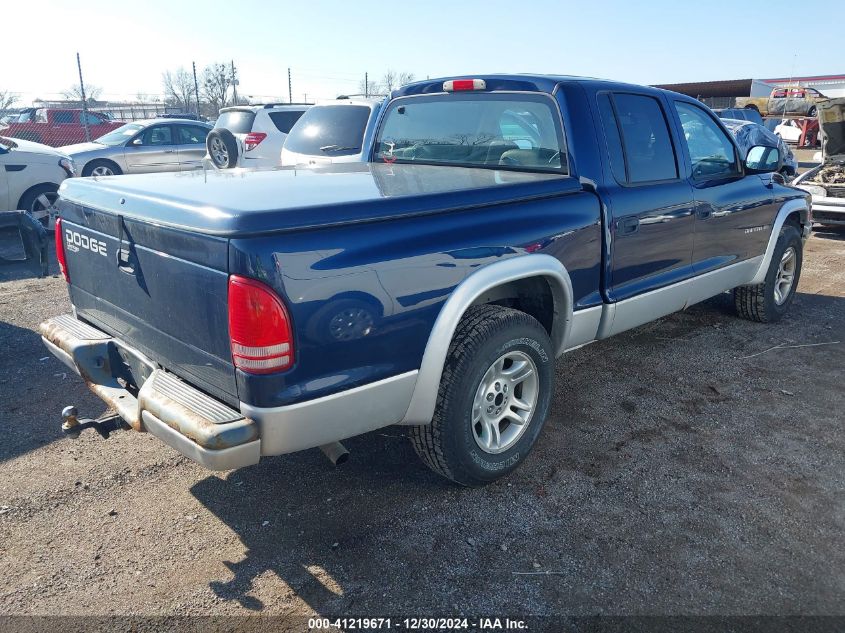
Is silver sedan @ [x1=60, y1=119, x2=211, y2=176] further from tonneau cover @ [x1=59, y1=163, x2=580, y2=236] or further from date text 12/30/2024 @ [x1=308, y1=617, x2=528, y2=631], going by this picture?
date text 12/30/2024 @ [x1=308, y1=617, x2=528, y2=631]

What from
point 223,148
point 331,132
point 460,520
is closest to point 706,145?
point 460,520

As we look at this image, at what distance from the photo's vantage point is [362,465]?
11.2 ft

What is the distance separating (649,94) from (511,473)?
8.27 feet

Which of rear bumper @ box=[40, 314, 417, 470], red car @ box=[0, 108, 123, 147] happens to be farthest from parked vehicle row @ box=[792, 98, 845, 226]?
red car @ box=[0, 108, 123, 147]

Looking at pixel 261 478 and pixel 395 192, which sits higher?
pixel 395 192

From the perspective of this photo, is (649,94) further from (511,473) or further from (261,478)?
(261,478)

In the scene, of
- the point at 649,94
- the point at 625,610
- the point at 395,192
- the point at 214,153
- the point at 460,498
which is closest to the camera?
the point at 625,610

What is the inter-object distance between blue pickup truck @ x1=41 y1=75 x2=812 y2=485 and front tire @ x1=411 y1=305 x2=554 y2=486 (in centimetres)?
1

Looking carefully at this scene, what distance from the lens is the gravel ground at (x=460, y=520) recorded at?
8.23 feet

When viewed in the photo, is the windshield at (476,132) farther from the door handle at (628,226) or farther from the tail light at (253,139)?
the tail light at (253,139)

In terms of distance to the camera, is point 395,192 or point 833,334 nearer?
point 395,192

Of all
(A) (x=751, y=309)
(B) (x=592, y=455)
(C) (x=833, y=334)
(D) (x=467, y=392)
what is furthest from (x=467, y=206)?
(C) (x=833, y=334)

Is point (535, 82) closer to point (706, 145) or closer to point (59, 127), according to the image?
point (706, 145)

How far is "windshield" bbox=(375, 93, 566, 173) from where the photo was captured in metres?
3.62
